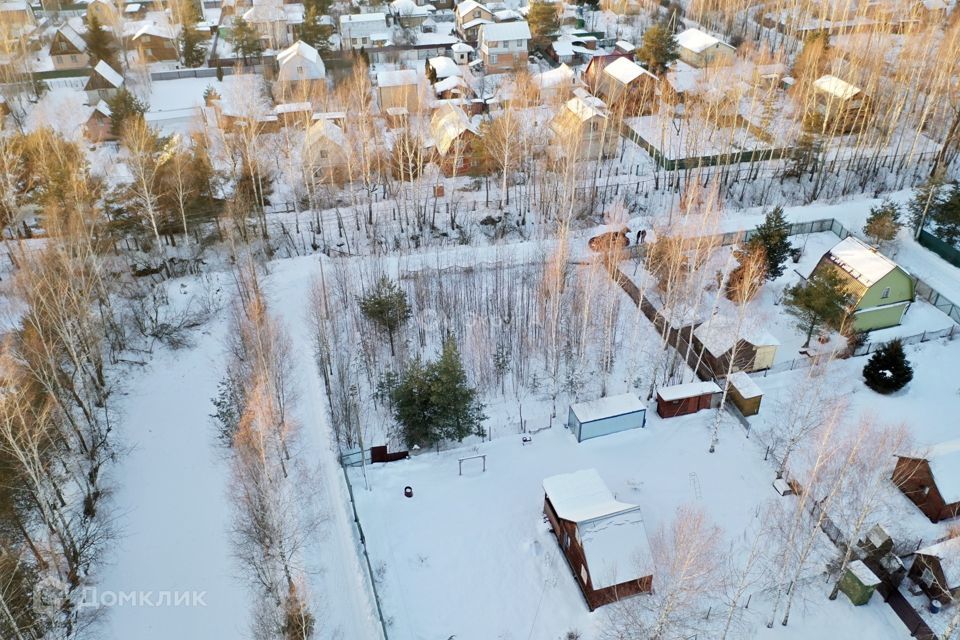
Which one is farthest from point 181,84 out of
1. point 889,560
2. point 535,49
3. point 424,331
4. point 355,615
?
point 889,560

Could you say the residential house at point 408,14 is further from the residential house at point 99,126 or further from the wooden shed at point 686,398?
the wooden shed at point 686,398

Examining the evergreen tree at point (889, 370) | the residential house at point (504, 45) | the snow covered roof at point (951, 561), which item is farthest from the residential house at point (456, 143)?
the snow covered roof at point (951, 561)

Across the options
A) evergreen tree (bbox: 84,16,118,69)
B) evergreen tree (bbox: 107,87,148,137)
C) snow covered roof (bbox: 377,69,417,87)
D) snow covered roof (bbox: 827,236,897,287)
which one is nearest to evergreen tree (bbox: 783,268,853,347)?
snow covered roof (bbox: 827,236,897,287)

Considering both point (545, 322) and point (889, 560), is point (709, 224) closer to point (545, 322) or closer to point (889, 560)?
point (545, 322)

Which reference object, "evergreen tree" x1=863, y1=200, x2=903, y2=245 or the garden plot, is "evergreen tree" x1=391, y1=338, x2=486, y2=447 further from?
"evergreen tree" x1=863, y1=200, x2=903, y2=245

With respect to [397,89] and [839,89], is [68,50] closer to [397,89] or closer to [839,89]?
[397,89]
